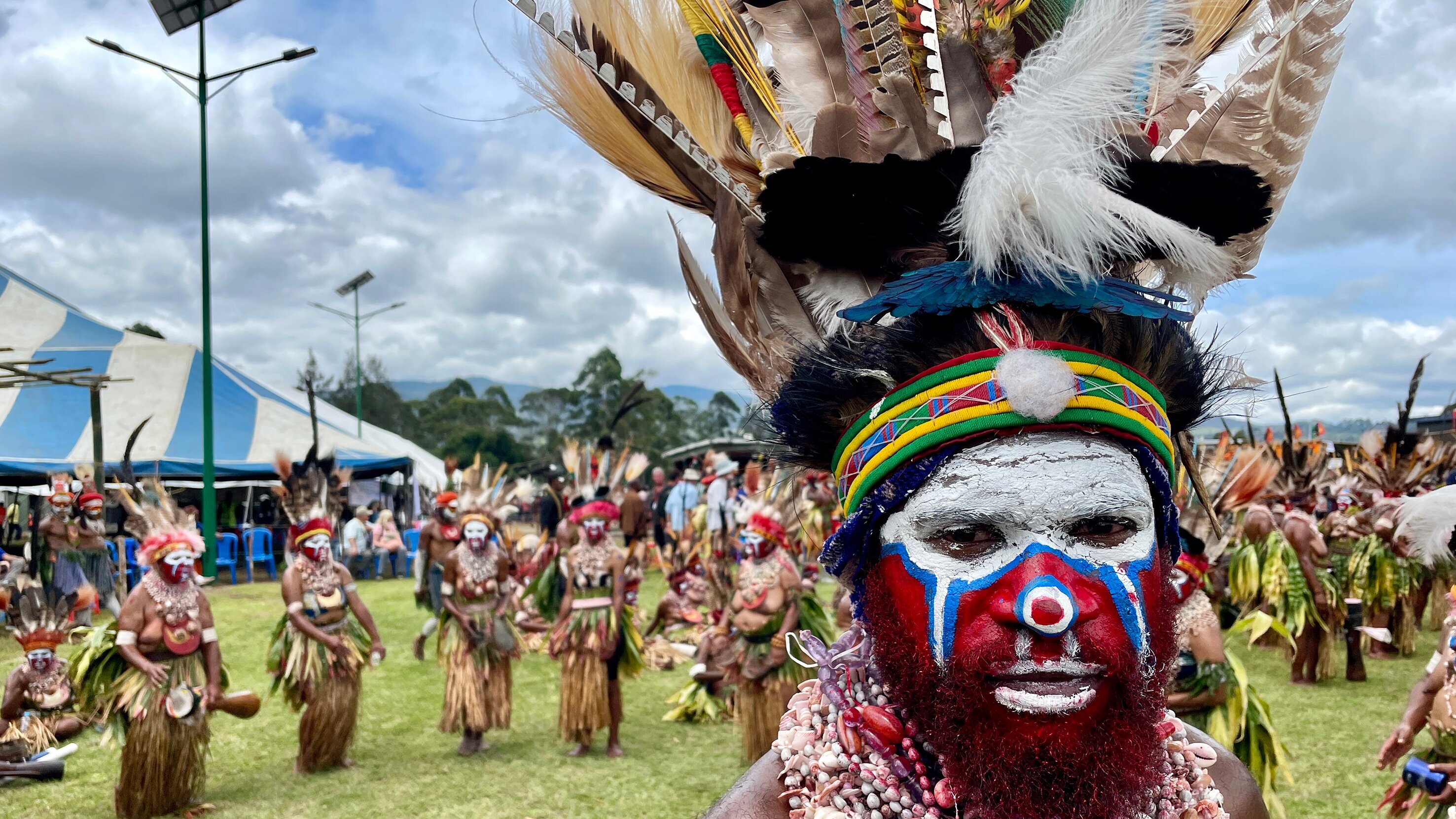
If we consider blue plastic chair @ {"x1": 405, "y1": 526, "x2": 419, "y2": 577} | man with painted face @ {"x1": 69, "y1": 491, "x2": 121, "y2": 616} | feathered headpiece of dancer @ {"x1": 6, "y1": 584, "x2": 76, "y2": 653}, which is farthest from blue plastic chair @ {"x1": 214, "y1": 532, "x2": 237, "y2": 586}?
feathered headpiece of dancer @ {"x1": 6, "y1": 584, "x2": 76, "y2": 653}

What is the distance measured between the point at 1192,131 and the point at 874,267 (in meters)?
0.77

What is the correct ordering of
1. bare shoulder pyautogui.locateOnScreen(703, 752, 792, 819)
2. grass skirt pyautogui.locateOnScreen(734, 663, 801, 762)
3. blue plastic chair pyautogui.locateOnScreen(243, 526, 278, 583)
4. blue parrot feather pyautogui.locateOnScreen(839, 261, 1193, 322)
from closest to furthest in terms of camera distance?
blue parrot feather pyautogui.locateOnScreen(839, 261, 1193, 322) → bare shoulder pyautogui.locateOnScreen(703, 752, 792, 819) → grass skirt pyautogui.locateOnScreen(734, 663, 801, 762) → blue plastic chair pyautogui.locateOnScreen(243, 526, 278, 583)

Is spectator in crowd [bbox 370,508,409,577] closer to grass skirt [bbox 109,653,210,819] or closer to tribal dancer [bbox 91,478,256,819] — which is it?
tribal dancer [bbox 91,478,256,819]

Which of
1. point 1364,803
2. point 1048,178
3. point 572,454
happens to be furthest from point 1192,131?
point 572,454

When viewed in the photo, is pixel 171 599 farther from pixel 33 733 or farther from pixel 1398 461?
pixel 1398 461

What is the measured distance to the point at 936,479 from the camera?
1740 mm

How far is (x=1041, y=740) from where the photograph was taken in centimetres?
164

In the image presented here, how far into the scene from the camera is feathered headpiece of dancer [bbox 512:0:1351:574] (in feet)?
5.60

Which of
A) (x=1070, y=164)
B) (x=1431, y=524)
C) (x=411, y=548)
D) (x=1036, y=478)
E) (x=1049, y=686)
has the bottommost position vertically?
(x=411, y=548)

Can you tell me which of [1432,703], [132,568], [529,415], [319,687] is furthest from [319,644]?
[529,415]

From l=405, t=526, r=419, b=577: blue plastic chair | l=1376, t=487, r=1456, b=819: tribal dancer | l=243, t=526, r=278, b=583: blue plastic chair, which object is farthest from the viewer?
l=405, t=526, r=419, b=577: blue plastic chair

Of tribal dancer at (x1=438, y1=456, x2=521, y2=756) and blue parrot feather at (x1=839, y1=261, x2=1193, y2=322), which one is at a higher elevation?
blue parrot feather at (x1=839, y1=261, x2=1193, y2=322)

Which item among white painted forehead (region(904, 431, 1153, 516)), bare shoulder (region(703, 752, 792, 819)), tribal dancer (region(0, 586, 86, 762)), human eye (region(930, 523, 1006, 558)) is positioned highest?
white painted forehead (region(904, 431, 1153, 516))

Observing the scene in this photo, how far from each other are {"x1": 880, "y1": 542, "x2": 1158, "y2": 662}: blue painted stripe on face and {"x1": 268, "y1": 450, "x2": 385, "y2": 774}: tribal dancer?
5887 mm
